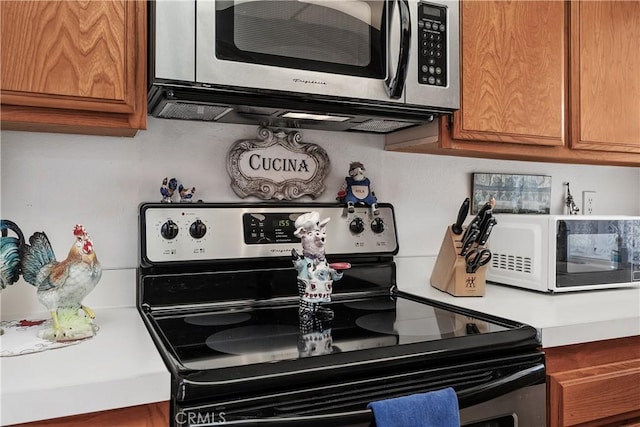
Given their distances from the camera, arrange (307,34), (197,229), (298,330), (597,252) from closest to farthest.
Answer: (298,330) < (307,34) < (197,229) < (597,252)

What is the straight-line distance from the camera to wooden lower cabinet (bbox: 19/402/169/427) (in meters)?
0.77

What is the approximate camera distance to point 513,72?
4.96 feet

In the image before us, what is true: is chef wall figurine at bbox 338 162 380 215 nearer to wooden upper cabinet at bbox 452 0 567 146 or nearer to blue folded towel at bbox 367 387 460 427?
wooden upper cabinet at bbox 452 0 567 146

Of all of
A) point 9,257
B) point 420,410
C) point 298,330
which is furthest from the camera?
point 298,330

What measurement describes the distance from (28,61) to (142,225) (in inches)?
18.2

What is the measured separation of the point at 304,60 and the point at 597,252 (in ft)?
3.77

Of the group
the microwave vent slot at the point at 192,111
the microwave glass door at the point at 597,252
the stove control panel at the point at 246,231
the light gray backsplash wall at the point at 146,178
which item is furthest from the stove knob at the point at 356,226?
the microwave glass door at the point at 597,252

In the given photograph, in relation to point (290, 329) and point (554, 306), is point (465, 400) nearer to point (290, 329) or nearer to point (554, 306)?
point (290, 329)

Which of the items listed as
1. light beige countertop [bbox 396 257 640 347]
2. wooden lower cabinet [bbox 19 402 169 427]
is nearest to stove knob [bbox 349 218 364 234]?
light beige countertop [bbox 396 257 640 347]

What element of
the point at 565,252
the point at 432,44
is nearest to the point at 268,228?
the point at 432,44

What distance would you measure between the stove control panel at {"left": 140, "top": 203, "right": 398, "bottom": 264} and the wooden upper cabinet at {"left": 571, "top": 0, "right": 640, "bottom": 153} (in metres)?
0.72

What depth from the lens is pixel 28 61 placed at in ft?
3.29

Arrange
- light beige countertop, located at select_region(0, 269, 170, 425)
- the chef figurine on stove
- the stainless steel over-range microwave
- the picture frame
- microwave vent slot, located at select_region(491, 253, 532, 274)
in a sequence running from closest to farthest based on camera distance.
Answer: light beige countertop, located at select_region(0, 269, 170, 425), the stainless steel over-range microwave, the chef figurine on stove, microwave vent slot, located at select_region(491, 253, 532, 274), the picture frame

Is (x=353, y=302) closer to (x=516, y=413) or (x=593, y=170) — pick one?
(x=516, y=413)
